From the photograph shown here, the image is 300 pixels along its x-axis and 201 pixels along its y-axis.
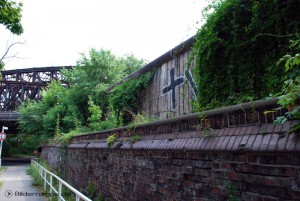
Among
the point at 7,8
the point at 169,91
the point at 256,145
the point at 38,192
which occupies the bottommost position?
the point at 38,192

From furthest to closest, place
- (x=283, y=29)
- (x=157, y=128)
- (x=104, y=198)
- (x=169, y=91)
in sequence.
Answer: (x=169, y=91)
(x=104, y=198)
(x=157, y=128)
(x=283, y=29)

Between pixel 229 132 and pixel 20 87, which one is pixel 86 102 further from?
pixel 20 87

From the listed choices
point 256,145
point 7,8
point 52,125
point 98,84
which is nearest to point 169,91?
point 256,145

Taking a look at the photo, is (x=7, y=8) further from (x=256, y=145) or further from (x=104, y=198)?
(x=256, y=145)

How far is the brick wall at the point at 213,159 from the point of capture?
2.21m

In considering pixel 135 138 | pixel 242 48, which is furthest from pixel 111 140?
pixel 242 48

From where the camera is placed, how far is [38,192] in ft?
34.2

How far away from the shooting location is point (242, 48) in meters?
4.01

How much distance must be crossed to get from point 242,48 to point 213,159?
187 cm

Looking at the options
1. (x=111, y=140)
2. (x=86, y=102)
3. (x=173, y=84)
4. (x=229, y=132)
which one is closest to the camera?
(x=229, y=132)

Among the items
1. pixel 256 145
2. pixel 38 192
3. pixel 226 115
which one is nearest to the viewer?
pixel 256 145

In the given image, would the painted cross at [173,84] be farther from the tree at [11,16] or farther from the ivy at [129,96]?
the tree at [11,16]

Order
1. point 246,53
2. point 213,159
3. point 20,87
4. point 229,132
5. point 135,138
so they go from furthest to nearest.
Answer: point 20,87 → point 135,138 → point 246,53 → point 213,159 → point 229,132

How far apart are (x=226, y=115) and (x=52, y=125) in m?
16.6
